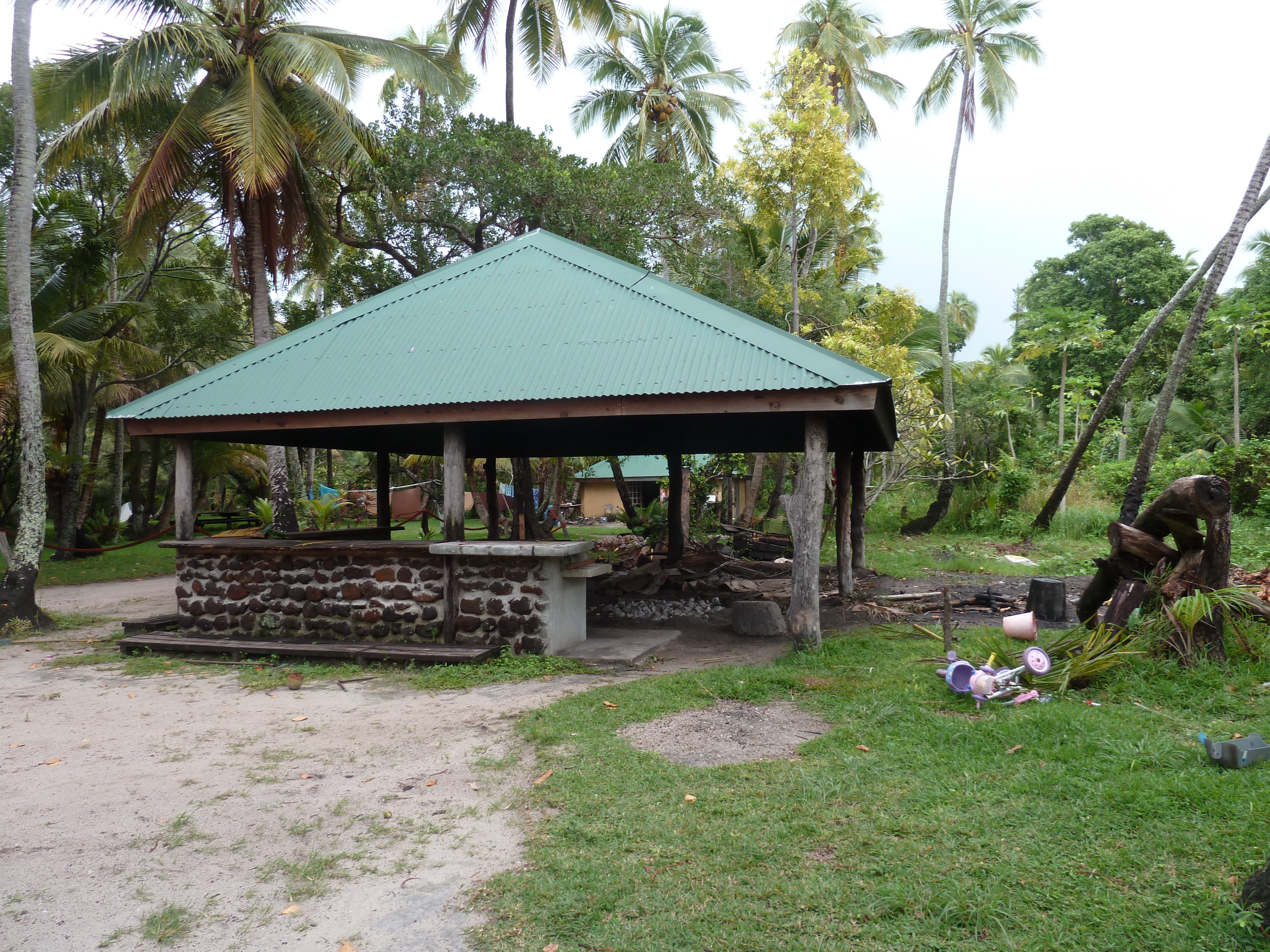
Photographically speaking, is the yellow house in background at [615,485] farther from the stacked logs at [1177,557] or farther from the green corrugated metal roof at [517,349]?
the stacked logs at [1177,557]

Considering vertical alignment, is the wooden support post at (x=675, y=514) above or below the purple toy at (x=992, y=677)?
above

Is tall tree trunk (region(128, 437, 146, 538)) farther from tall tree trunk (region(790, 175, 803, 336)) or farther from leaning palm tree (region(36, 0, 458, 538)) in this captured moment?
tall tree trunk (region(790, 175, 803, 336))

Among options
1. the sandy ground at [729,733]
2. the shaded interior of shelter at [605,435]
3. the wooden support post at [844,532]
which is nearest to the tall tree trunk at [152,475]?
the shaded interior of shelter at [605,435]

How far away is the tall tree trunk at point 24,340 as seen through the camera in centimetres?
966

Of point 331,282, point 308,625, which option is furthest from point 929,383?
point 308,625

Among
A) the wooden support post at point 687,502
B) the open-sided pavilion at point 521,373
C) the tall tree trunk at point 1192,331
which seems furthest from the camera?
the wooden support post at point 687,502

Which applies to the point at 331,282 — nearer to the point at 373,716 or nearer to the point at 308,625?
the point at 308,625

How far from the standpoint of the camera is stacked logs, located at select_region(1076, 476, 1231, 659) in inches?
227

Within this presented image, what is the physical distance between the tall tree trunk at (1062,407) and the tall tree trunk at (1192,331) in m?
11.2

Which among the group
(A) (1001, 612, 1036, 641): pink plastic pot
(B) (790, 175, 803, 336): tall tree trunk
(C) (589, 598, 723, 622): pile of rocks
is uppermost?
(B) (790, 175, 803, 336): tall tree trunk

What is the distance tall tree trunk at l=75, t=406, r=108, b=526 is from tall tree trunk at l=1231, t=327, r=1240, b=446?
27421 mm

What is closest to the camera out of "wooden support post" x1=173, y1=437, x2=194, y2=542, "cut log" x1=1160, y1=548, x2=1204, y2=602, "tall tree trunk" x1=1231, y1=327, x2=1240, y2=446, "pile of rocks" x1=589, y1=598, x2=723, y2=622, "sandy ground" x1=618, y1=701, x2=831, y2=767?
"sandy ground" x1=618, y1=701, x2=831, y2=767

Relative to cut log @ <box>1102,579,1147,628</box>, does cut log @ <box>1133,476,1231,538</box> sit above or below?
above

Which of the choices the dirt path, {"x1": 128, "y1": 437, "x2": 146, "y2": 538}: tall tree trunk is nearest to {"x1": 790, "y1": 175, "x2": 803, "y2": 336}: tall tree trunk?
the dirt path
